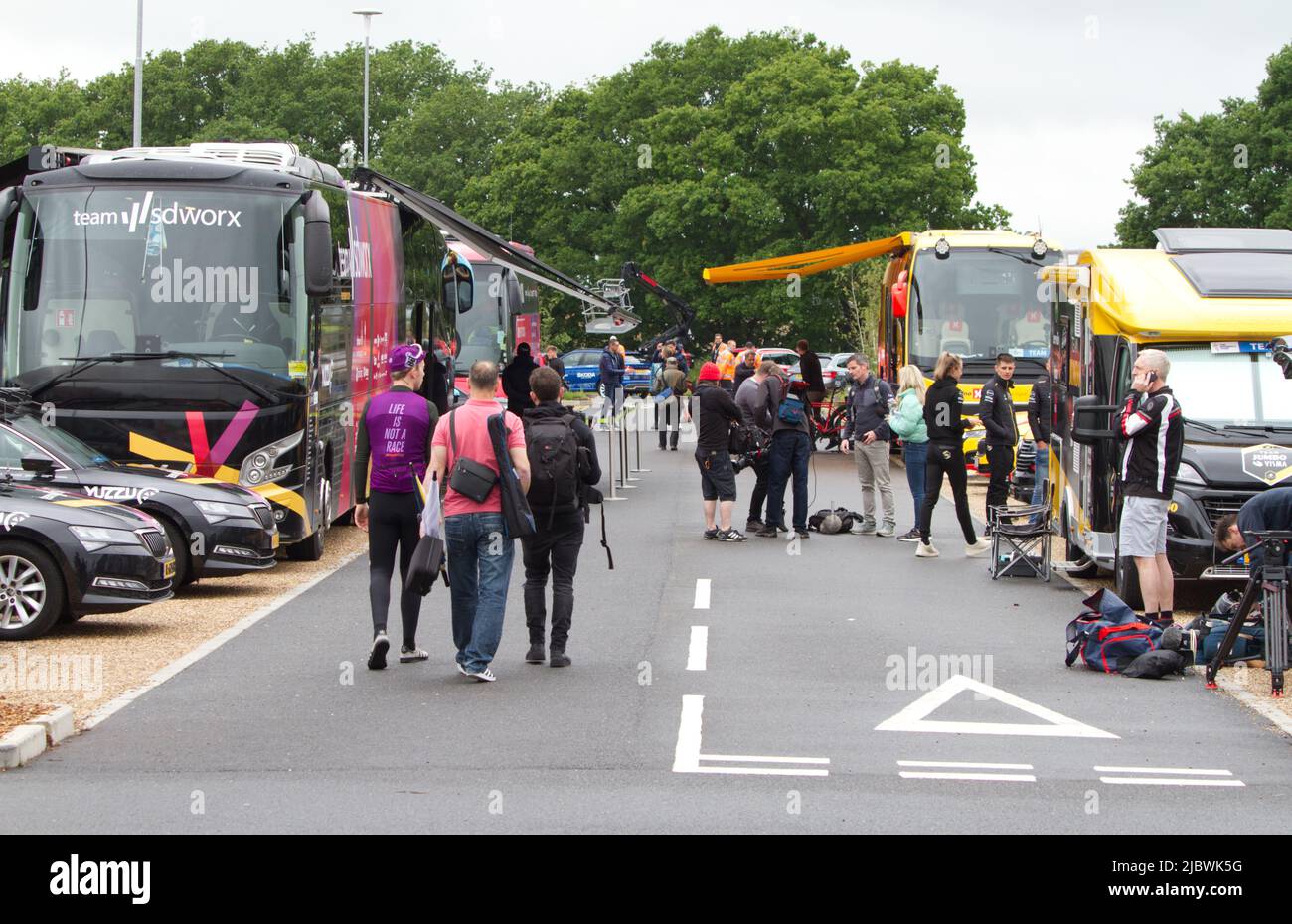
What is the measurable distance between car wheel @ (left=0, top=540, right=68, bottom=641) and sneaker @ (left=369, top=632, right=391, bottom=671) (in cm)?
252

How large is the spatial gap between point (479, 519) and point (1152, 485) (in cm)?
490

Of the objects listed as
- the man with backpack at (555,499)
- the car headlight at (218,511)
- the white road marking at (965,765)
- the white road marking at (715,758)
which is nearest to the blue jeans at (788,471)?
the car headlight at (218,511)

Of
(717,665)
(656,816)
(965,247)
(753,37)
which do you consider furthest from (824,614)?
(753,37)

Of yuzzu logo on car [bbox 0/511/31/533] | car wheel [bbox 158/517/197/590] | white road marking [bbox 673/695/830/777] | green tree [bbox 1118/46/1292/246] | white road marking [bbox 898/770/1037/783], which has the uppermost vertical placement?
Result: green tree [bbox 1118/46/1292/246]

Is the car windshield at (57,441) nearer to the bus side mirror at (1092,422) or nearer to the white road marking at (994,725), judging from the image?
the white road marking at (994,725)

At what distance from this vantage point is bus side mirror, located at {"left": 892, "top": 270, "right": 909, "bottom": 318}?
29609 mm

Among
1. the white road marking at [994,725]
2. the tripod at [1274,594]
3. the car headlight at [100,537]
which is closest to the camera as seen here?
the white road marking at [994,725]

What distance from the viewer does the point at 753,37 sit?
67312 millimetres

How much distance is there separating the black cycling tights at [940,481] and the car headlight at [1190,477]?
372 cm

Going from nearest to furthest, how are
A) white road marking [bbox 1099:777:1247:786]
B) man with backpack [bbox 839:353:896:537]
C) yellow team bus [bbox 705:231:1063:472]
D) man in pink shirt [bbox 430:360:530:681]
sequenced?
Result: white road marking [bbox 1099:777:1247:786] → man in pink shirt [bbox 430:360:530:681] → man with backpack [bbox 839:353:896:537] → yellow team bus [bbox 705:231:1063:472]

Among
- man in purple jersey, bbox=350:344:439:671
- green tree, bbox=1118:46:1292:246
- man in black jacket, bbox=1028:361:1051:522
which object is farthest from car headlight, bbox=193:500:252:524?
green tree, bbox=1118:46:1292:246

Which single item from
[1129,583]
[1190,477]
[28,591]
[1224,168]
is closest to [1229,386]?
[1190,477]

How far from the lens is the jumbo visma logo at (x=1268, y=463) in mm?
13188

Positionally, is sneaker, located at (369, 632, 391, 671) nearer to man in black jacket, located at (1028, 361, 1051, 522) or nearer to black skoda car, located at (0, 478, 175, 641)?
black skoda car, located at (0, 478, 175, 641)
